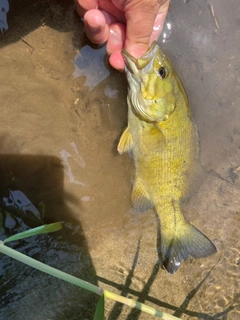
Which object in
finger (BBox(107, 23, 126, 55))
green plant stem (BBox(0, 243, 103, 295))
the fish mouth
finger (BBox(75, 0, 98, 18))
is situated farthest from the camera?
finger (BBox(107, 23, 126, 55))

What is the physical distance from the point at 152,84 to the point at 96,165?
0.89m

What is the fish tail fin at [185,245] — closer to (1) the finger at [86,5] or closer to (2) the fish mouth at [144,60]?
(2) the fish mouth at [144,60]

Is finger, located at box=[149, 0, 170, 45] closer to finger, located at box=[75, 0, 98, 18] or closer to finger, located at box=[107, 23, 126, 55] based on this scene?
finger, located at box=[107, 23, 126, 55]

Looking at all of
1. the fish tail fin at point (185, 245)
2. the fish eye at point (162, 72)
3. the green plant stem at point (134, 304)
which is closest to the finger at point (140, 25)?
the fish eye at point (162, 72)

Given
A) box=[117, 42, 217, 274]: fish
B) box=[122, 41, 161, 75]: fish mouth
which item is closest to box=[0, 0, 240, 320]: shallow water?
box=[117, 42, 217, 274]: fish

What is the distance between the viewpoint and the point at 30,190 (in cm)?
302

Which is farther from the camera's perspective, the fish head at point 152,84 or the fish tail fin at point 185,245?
the fish tail fin at point 185,245

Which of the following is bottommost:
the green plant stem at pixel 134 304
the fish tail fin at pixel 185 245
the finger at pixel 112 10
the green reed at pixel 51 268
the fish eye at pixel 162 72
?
the fish tail fin at pixel 185 245

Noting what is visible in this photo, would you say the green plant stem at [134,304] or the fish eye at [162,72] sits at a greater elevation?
the fish eye at [162,72]

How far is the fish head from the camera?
2.70m

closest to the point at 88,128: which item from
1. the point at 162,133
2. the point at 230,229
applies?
the point at 162,133

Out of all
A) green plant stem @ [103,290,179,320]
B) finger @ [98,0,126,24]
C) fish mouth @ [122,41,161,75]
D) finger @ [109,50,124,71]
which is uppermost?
finger @ [98,0,126,24]

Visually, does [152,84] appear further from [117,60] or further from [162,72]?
[117,60]

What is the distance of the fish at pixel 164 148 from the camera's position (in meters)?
2.76
